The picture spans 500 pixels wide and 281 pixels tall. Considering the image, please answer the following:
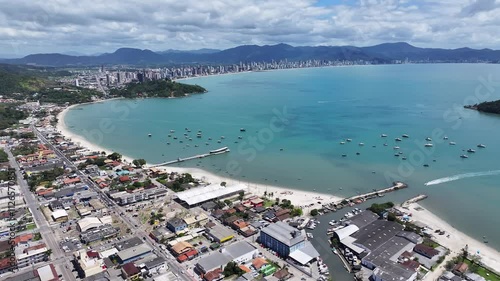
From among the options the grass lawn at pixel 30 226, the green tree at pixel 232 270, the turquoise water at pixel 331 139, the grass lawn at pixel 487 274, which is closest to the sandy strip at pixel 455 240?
the grass lawn at pixel 487 274

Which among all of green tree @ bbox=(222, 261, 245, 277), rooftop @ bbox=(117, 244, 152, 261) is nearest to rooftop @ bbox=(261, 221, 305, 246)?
green tree @ bbox=(222, 261, 245, 277)

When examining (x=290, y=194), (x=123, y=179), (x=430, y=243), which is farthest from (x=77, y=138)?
(x=430, y=243)

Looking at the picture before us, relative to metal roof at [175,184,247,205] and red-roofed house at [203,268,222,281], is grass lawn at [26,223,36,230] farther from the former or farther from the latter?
red-roofed house at [203,268,222,281]

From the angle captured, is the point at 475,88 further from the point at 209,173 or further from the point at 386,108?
the point at 209,173

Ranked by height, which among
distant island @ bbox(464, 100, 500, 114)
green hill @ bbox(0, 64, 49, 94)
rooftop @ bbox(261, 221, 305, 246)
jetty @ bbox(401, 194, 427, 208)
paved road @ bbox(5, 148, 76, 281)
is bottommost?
paved road @ bbox(5, 148, 76, 281)

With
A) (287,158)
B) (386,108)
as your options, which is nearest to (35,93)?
(287,158)

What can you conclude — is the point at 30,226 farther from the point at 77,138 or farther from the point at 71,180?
the point at 77,138
